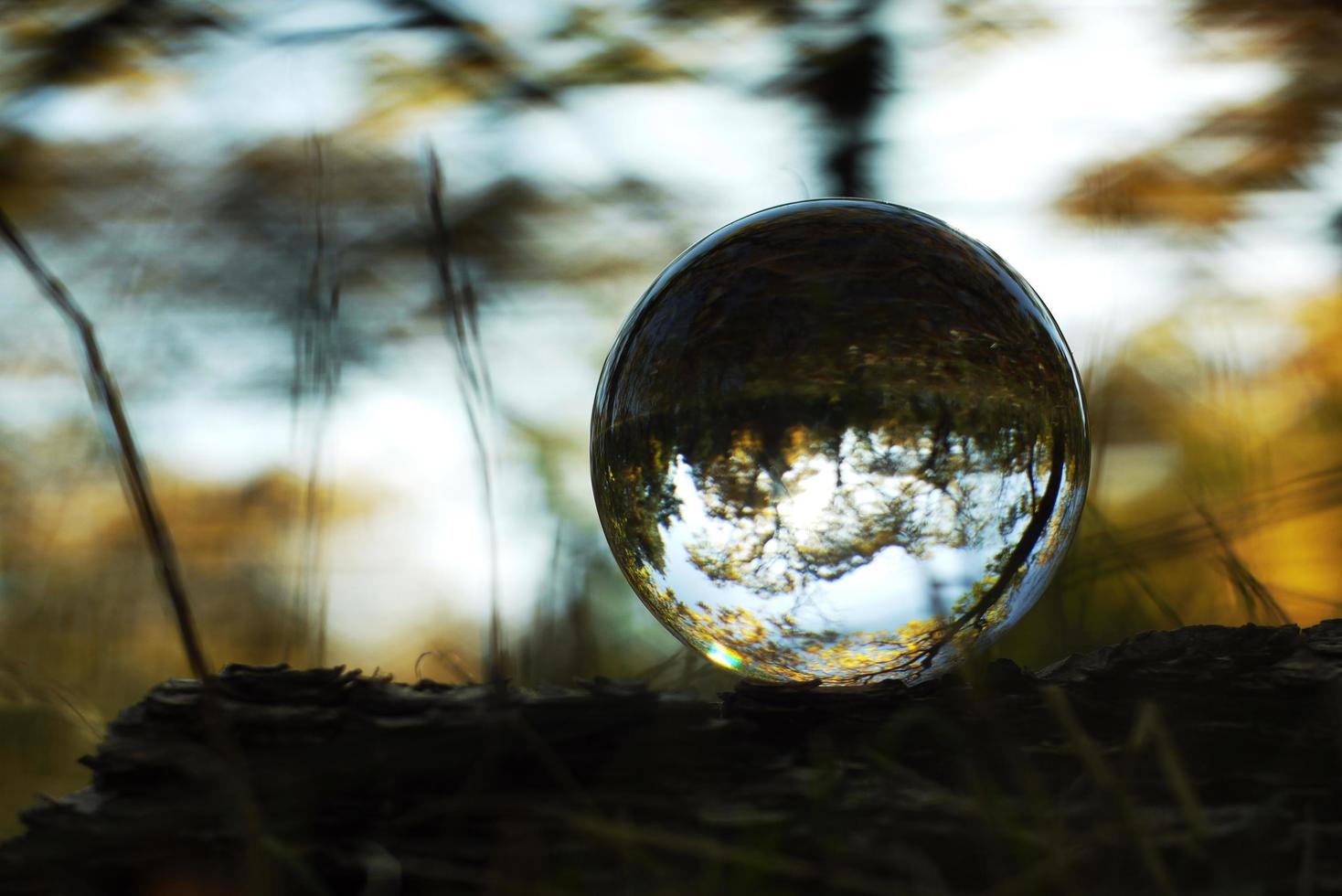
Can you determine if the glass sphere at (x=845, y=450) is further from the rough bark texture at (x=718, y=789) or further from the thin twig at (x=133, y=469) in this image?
the thin twig at (x=133, y=469)

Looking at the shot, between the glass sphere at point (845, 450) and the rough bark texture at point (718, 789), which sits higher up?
the glass sphere at point (845, 450)

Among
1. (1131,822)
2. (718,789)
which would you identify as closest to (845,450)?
(718,789)

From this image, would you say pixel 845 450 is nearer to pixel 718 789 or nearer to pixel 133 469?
pixel 718 789

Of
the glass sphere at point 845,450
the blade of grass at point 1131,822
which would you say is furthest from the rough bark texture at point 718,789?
the glass sphere at point 845,450

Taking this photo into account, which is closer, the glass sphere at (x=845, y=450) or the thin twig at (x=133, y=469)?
the thin twig at (x=133, y=469)

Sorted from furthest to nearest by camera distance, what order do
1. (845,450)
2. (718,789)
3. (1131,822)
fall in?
(845,450) < (718,789) < (1131,822)
